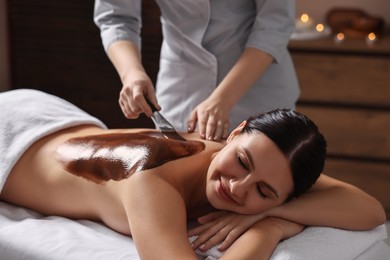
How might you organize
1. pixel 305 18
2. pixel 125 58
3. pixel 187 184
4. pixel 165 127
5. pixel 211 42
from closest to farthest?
pixel 187 184
pixel 165 127
pixel 125 58
pixel 211 42
pixel 305 18

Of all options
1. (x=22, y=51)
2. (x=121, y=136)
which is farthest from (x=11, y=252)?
(x=22, y=51)

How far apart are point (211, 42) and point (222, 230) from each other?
0.78 metres

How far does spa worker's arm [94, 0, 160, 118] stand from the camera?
2078 mm

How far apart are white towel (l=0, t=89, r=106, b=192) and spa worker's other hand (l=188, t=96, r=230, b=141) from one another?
331 millimetres

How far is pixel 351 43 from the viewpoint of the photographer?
3.64 meters

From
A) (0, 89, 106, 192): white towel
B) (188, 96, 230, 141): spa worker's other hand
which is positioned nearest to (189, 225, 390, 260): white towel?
(188, 96, 230, 141): spa worker's other hand

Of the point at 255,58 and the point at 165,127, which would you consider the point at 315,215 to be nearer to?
the point at 165,127

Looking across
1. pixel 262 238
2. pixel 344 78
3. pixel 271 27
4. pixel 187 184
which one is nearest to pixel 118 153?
pixel 187 184

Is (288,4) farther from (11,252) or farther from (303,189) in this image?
(11,252)

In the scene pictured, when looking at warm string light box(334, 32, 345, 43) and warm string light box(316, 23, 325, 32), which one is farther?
warm string light box(316, 23, 325, 32)

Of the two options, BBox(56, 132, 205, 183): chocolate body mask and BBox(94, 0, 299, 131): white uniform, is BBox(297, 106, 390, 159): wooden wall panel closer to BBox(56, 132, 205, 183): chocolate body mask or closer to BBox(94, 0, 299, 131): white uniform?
BBox(94, 0, 299, 131): white uniform

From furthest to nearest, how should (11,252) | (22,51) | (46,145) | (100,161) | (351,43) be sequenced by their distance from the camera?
(22,51)
(351,43)
(46,145)
(100,161)
(11,252)

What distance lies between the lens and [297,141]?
171cm

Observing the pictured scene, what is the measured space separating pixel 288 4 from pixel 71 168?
2.66ft
